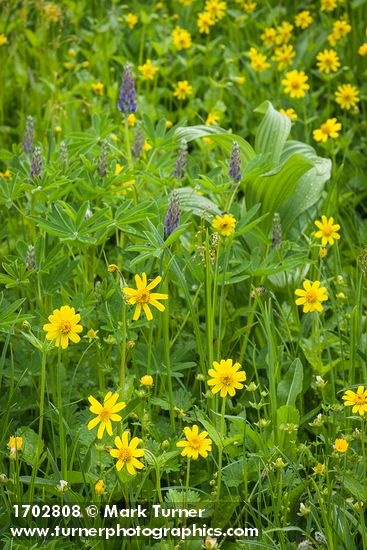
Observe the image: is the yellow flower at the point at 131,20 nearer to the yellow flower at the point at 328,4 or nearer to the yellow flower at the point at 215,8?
the yellow flower at the point at 215,8

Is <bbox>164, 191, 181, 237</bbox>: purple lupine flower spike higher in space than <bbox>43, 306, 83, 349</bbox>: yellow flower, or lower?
higher

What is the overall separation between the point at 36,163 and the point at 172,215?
0.45m

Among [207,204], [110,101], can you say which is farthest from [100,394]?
[110,101]

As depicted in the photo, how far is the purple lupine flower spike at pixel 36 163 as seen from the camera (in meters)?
2.25

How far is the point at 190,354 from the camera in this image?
7.48 feet

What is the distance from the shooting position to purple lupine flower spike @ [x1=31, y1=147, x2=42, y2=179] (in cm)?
225

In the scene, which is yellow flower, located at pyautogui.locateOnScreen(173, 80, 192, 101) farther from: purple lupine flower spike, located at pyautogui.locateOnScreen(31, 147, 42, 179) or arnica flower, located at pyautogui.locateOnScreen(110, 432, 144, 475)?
arnica flower, located at pyautogui.locateOnScreen(110, 432, 144, 475)

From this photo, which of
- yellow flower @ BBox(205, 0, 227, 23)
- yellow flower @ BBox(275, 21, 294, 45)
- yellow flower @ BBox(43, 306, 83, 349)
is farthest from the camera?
yellow flower @ BBox(205, 0, 227, 23)

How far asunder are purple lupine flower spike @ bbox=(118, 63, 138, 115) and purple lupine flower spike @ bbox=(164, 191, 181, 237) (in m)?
0.67

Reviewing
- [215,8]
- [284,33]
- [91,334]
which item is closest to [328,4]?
[284,33]

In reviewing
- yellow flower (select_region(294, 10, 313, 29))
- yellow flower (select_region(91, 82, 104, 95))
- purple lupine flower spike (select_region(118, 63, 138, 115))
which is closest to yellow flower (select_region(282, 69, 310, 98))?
yellow flower (select_region(294, 10, 313, 29))

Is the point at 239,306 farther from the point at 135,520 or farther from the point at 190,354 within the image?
the point at 135,520

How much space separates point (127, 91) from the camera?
2576 mm

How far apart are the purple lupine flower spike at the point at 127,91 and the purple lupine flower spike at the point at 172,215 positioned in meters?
0.67
